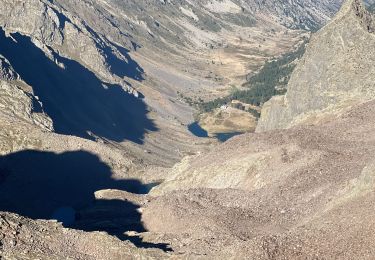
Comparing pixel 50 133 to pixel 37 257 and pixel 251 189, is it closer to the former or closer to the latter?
pixel 251 189

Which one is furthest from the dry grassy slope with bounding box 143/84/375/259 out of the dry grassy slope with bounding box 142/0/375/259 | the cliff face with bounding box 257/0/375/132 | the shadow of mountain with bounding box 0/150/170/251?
the cliff face with bounding box 257/0/375/132

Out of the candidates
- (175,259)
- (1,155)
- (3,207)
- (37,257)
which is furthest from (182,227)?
(1,155)

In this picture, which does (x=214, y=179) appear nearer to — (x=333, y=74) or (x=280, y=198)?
(x=280, y=198)

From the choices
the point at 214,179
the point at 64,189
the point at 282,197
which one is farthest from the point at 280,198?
the point at 64,189

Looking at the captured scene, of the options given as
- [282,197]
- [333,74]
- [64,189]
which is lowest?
[64,189]

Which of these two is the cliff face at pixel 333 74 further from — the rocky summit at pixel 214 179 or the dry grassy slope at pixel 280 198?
the dry grassy slope at pixel 280 198
